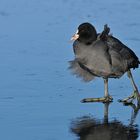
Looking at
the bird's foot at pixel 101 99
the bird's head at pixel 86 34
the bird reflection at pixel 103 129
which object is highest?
the bird's head at pixel 86 34

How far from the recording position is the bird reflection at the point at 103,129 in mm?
7953

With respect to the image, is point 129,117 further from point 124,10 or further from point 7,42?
point 124,10

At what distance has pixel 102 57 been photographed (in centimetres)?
977

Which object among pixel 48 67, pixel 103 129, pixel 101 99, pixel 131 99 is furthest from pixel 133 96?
pixel 48 67

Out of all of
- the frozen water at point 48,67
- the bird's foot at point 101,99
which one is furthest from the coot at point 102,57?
the frozen water at point 48,67

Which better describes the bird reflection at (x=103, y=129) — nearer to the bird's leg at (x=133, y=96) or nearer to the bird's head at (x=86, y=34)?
the bird's leg at (x=133, y=96)

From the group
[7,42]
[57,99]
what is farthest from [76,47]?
[7,42]

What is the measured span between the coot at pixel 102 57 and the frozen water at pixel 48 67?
25 centimetres

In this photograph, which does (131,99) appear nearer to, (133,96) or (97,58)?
(133,96)

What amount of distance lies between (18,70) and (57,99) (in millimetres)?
1618

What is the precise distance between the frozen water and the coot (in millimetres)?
249

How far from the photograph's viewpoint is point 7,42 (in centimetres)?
1253

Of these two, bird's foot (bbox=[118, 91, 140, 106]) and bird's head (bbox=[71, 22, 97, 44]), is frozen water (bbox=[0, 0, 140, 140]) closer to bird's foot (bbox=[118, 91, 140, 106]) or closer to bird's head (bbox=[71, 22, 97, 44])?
bird's foot (bbox=[118, 91, 140, 106])

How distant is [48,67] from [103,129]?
299 centimetres
